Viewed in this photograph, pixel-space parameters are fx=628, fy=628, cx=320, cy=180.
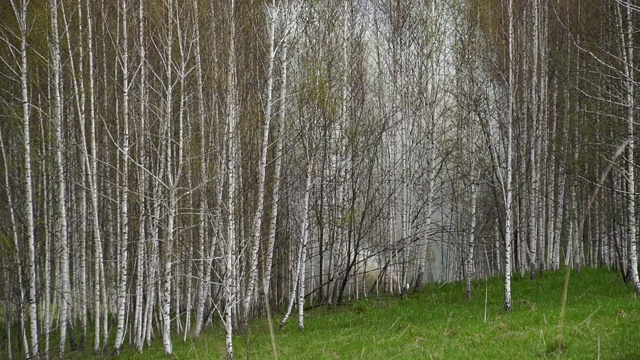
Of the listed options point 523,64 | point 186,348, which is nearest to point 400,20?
point 523,64

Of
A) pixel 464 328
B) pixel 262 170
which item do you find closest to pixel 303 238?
pixel 262 170

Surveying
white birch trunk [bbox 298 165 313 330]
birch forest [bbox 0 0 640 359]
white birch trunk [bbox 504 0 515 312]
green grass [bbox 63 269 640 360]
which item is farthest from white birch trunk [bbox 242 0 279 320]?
white birch trunk [bbox 504 0 515 312]

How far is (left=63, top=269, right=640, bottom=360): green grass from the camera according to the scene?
273 inches

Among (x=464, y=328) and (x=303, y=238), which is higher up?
(x=303, y=238)

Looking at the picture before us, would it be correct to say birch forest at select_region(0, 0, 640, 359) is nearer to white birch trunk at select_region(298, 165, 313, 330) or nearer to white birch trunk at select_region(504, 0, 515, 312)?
white birch trunk at select_region(298, 165, 313, 330)

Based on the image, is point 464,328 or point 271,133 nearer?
point 464,328

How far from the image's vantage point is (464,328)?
9.55m

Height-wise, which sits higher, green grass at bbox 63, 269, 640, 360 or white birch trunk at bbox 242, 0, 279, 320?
white birch trunk at bbox 242, 0, 279, 320

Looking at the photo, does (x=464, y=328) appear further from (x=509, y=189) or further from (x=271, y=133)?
(x=271, y=133)

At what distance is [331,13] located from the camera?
15430mm

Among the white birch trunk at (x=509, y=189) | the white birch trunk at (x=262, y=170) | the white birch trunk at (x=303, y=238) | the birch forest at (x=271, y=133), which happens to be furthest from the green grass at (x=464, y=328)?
the white birch trunk at (x=262, y=170)

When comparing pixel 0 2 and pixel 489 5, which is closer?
pixel 0 2

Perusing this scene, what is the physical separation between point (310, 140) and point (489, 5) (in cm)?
715

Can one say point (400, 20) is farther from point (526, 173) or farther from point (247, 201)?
point (247, 201)
